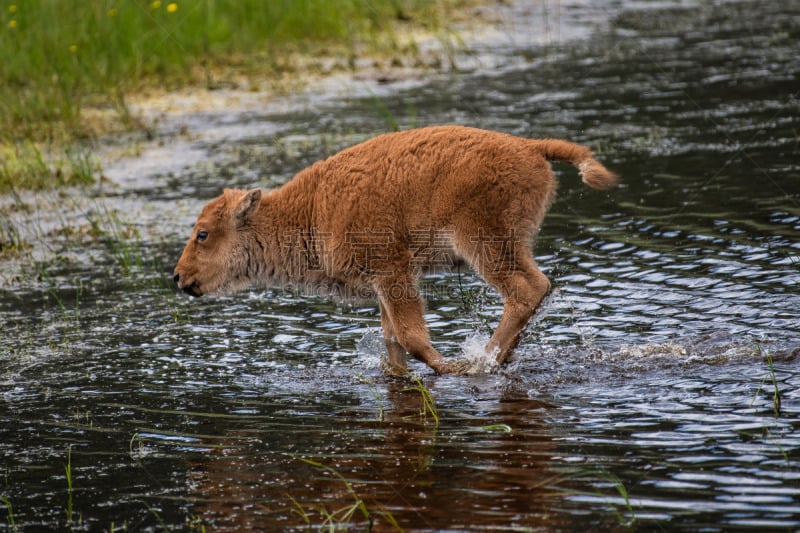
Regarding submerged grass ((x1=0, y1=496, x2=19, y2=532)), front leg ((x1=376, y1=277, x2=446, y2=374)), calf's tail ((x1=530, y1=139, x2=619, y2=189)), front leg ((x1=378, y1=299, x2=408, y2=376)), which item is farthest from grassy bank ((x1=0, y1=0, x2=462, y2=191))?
submerged grass ((x1=0, y1=496, x2=19, y2=532))

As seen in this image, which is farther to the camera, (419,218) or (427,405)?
(419,218)

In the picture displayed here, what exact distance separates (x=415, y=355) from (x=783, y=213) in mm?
4086

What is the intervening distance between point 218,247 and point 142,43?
33.5ft

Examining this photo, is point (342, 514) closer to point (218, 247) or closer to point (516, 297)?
point (516, 297)

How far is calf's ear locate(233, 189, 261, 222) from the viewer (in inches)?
329

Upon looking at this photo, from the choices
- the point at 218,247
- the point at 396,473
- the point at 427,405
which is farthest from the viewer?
the point at 218,247

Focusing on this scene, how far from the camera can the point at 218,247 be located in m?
8.56

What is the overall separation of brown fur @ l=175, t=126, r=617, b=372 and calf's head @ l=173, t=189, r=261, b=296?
10 cm

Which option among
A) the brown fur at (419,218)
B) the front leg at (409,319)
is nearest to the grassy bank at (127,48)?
the brown fur at (419,218)

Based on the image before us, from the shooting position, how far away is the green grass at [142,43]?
51.5 ft

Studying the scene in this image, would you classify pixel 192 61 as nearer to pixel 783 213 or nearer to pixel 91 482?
pixel 783 213

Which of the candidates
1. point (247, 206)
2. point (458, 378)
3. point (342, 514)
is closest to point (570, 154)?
point (458, 378)

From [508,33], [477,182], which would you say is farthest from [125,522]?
[508,33]

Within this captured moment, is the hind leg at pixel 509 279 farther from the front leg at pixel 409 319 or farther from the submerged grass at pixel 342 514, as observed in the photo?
the submerged grass at pixel 342 514
